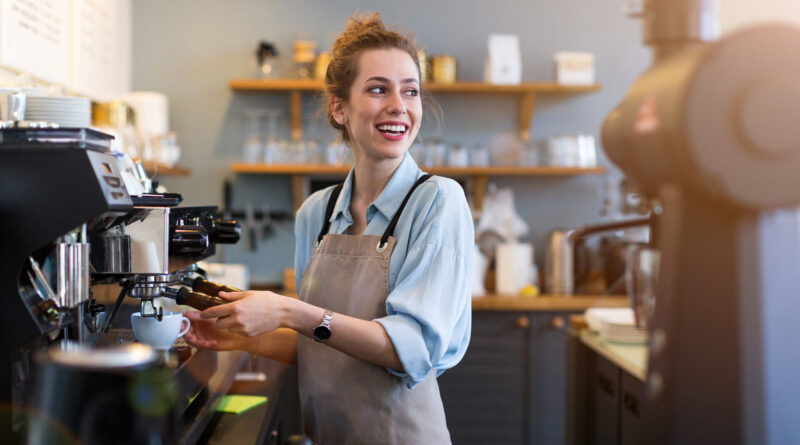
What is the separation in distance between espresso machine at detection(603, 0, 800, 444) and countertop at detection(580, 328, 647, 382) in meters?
1.48

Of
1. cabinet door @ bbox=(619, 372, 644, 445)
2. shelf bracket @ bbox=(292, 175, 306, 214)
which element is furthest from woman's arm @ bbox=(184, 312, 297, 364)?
shelf bracket @ bbox=(292, 175, 306, 214)

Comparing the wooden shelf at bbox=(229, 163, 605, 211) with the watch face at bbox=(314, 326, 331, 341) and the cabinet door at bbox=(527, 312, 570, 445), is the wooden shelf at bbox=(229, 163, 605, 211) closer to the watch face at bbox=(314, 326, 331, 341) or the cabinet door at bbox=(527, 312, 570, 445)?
the cabinet door at bbox=(527, 312, 570, 445)

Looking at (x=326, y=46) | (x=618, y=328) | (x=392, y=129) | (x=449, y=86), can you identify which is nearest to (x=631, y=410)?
(x=618, y=328)

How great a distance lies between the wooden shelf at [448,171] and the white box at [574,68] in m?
0.48

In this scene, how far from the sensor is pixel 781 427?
66 centimetres

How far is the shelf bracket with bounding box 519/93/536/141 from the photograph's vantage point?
4078mm

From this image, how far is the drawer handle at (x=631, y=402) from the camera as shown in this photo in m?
2.22

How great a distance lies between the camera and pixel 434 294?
1.36m

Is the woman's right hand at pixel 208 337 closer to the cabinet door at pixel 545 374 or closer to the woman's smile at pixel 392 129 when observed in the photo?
the woman's smile at pixel 392 129

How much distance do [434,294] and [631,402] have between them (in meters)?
1.20

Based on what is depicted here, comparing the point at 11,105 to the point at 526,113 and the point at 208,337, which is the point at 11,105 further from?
the point at 526,113

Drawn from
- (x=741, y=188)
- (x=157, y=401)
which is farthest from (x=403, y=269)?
(x=741, y=188)

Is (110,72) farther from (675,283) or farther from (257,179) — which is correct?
(675,283)

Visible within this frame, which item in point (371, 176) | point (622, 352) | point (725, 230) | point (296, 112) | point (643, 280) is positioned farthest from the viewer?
point (296, 112)
